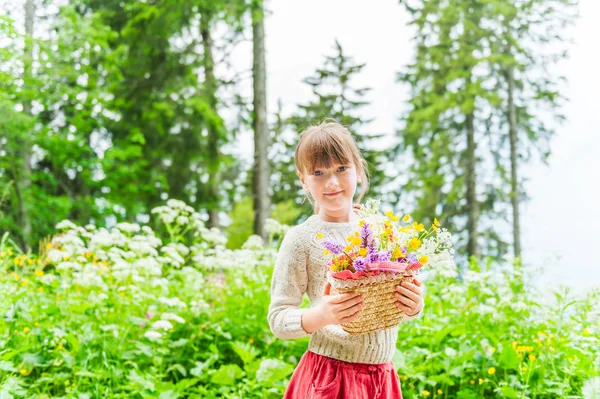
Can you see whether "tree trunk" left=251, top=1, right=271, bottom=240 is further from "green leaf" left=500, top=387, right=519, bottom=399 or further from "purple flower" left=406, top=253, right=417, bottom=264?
"purple flower" left=406, top=253, right=417, bottom=264

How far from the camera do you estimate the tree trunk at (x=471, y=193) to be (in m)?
9.23

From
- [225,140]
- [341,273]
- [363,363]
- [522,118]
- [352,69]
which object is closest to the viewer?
[341,273]

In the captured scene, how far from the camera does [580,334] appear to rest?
10.4 feet

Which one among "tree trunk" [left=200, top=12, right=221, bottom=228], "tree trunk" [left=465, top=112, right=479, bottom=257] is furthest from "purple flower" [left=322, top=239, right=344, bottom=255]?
"tree trunk" [left=465, top=112, right=479, bottom=257]

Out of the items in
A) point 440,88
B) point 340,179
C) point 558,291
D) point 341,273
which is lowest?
point 558,291

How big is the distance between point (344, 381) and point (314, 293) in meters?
0.26

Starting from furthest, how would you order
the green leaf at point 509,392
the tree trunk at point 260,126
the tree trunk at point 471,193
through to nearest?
the tree trunk at point 471,193 < the tree trunk at point 260,126 < the green leaf at point 509,392

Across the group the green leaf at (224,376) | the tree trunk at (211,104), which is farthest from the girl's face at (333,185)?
the tree trunk at (211,104)

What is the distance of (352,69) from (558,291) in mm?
7325

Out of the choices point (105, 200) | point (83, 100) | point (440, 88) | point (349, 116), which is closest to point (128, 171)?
point (105, 200)

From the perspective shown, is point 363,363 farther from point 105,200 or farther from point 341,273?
point 105,200

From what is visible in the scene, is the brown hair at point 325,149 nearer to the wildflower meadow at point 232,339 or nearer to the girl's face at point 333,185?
the girl's face at point 333,185

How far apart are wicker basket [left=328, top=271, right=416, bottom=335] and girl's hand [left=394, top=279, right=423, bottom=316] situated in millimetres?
10

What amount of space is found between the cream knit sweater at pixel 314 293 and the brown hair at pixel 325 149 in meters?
0.19
